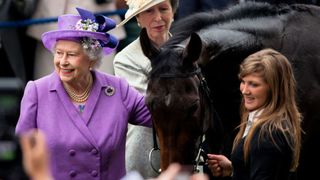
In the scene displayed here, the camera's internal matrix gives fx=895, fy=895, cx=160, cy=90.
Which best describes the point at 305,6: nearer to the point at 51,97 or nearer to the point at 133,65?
the point at 133,65

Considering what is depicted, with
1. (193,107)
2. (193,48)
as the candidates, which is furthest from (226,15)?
(193,107)

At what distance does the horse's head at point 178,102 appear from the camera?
4750mm

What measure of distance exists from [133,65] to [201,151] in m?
0.83

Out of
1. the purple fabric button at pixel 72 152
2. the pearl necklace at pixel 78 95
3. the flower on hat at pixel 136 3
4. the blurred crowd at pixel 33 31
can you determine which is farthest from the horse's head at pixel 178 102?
the blurred crowd at pixel 33 31

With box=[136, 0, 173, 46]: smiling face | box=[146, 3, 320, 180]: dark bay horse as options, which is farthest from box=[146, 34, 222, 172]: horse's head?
box=[136, 0, 173, 46]: smiling face

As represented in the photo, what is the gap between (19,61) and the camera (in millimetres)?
6918

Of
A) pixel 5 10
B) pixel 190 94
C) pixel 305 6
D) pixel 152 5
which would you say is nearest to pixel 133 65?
pixel 152 5

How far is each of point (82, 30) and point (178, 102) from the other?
654mm

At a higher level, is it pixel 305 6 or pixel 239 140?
pixel 305 6

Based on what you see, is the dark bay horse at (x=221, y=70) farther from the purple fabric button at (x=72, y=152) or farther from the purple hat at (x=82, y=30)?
the purple fabric button at (x=72, y=152)

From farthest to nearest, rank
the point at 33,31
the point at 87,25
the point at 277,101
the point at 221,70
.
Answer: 1. the point at 33,31
2. the point at 221,70
3. the point at 87,25
4. the point at 277,101

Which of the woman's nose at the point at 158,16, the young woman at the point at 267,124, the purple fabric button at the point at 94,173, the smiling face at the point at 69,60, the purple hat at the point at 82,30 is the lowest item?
the purple fabric button at the point at 94,173

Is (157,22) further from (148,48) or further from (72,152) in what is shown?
(72,152)

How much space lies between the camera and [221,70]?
5.31 m
